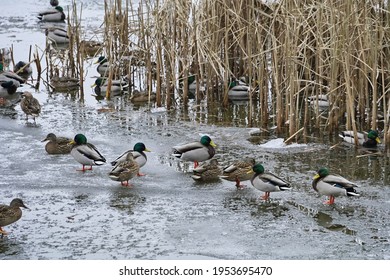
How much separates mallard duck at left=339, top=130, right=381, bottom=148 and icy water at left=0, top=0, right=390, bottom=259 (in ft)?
0.57

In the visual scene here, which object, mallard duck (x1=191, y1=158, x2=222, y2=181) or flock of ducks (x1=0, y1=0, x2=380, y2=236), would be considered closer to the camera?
flock of ducks (x1=0, y1=0, x2=380, y2=236)

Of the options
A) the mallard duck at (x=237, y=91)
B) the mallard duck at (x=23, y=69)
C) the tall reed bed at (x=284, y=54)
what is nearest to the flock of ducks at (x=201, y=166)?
the tall reed bed at (x=284, y=54)

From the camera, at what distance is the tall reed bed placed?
484 inches

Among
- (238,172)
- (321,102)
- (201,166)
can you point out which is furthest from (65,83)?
(238,172)

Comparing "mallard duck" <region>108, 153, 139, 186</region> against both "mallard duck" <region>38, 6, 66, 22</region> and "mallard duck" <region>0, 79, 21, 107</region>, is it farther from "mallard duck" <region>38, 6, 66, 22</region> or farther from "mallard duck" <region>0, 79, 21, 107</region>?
"mallard duck" <region>38, 6, 66, 22</region>

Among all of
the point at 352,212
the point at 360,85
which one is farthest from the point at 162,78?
the point at 352,212

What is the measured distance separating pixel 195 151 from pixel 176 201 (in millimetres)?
1608

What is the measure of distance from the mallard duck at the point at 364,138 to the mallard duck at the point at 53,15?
13.0 m

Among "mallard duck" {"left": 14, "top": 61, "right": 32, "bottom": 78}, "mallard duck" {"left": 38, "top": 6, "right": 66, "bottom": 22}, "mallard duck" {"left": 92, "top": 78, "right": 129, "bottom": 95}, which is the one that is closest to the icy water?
"mallard duck" {"left": 92, "top": 78, "right": 129, "bottom": 95}

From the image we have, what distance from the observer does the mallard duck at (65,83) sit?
16797mm

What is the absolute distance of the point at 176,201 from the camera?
1053 cm

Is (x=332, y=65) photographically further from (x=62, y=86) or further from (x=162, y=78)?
(x=62, y=86)
